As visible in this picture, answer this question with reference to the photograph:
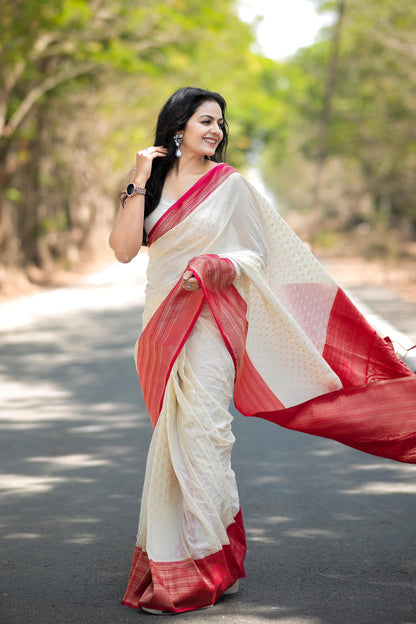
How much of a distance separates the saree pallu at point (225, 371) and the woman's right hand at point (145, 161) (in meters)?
0.17

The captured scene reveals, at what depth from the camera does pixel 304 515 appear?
514 centimetres

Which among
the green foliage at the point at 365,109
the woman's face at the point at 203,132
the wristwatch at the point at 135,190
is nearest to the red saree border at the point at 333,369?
the wristwatch at the point at 135,190

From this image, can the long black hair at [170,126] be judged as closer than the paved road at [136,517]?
No

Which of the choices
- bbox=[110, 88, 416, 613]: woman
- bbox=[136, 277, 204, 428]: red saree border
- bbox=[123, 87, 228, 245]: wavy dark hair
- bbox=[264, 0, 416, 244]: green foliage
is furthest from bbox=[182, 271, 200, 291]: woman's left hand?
bbox=[264, 0, 416, 244]: green foliage

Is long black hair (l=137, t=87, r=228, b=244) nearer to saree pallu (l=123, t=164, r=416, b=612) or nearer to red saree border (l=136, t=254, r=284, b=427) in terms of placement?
saree pallu (l=123, t=164, r=416, b=612)

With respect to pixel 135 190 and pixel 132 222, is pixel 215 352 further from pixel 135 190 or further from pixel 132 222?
pixel 135 190

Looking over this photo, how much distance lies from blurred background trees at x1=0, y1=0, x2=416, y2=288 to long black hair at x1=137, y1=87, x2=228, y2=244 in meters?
0.29

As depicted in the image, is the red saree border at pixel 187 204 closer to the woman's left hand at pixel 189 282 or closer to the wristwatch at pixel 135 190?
the wristwatch at pixel 135 190

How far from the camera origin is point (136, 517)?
5.11m

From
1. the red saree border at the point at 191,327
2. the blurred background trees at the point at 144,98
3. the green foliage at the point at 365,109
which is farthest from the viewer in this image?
the green foliage at the point at 365,109

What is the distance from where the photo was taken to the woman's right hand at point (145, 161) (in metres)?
4.14

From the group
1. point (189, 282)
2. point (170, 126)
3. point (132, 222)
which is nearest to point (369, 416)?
point (189, 282)

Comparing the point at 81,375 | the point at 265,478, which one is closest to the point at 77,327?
the point at 81,375

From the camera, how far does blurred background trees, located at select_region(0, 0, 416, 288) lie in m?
18.7
